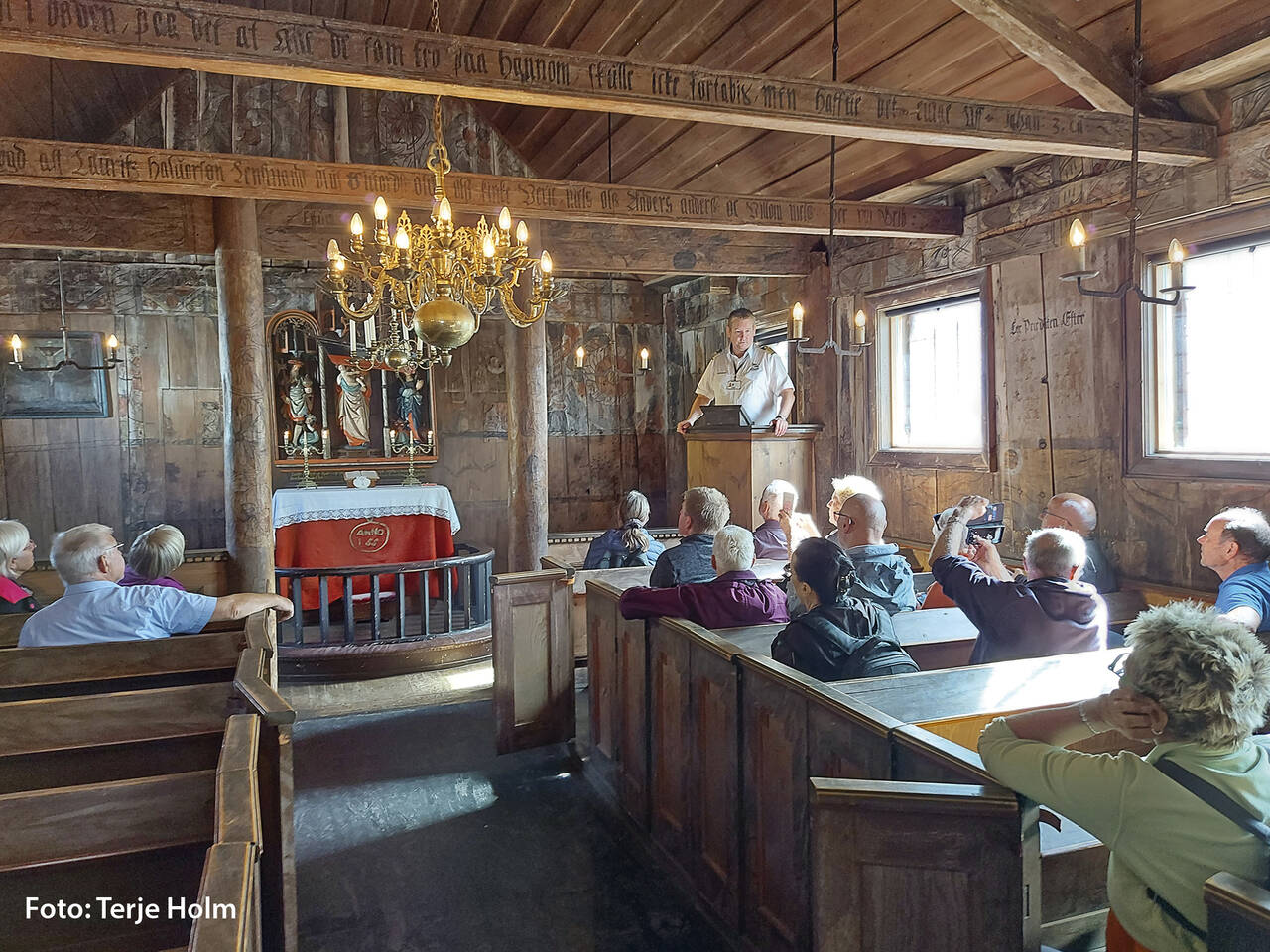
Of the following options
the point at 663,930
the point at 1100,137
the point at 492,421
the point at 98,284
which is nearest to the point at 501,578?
the point at 663,930

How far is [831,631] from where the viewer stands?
2596mm

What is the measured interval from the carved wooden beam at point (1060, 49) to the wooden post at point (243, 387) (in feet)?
15.3

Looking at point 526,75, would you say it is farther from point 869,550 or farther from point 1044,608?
point 1044,608

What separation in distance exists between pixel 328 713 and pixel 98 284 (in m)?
5.85

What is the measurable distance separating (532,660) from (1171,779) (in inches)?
132

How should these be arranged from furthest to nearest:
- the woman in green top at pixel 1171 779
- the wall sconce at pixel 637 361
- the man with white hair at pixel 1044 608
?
the wall sconce at pixel 637 361
the man with white hair at pixel 1044 608
the woman in green top at pixel 1171 779

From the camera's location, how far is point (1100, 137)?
392 cm

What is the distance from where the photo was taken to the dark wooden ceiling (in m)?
4.13

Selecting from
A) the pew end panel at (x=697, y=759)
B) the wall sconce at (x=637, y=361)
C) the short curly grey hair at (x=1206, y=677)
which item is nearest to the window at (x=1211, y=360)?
the pew end panel at (x=697, y=759)

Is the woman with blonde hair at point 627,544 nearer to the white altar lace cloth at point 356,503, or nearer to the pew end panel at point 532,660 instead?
the pew end panel at point 532,660

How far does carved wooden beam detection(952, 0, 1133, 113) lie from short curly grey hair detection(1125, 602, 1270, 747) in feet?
9.82

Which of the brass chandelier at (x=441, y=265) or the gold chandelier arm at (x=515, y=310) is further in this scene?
the gold chandelier arm at (x=515, y=310)

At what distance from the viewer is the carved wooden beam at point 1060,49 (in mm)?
3605

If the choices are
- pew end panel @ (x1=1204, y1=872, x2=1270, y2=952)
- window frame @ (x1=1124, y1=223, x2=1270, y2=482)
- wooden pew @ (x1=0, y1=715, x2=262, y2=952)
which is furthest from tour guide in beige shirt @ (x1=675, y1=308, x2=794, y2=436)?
pew end panel @ (x1=1204, y1=872, x2=1270, y2=952)
